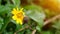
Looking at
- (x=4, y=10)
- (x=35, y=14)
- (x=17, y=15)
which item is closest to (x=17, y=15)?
(x=17, y=15)

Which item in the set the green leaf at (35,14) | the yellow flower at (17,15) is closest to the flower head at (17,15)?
the yellow flower at (17,15)

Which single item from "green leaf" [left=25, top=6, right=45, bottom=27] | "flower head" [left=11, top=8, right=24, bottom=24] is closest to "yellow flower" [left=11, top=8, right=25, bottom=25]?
"flower head" [left=11, top=8, right=24, bottom=24]

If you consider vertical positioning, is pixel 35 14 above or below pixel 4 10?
above

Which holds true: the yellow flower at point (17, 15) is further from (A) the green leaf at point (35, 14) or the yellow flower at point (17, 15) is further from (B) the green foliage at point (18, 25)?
(A) the green leaf at point (35, 14)

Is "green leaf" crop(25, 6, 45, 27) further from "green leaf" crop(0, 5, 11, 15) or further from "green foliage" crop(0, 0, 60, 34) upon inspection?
"green leaf" crop(0, 5, 11, 15)

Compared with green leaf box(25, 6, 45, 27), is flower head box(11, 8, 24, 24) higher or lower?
lower

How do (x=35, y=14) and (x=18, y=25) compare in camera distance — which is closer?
(x=18, y=25)

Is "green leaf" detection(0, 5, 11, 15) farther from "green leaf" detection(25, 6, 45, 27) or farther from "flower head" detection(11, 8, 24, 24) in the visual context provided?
"green leaf" detection(25, 6, 45, 27)

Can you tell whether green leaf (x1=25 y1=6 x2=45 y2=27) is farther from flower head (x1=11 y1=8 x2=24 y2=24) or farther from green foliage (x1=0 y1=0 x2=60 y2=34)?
flower head (x1=11 y1=8 x2=24 y2=24)

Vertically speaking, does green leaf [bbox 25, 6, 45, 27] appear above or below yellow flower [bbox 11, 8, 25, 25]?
above

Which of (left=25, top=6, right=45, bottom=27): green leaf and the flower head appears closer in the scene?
the flower head

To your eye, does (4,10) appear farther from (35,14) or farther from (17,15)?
(35,14)

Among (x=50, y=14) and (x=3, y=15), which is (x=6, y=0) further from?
(x=50, y=14)
